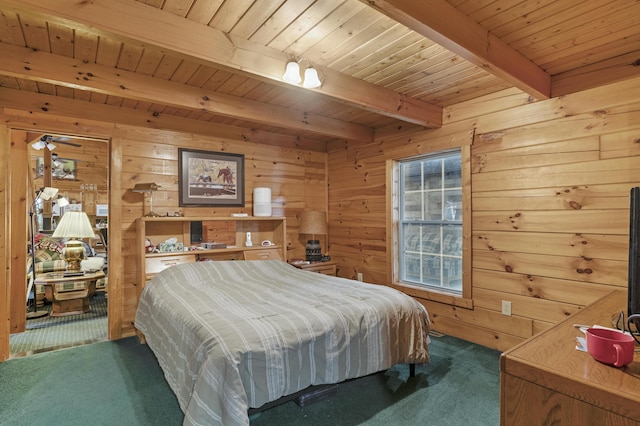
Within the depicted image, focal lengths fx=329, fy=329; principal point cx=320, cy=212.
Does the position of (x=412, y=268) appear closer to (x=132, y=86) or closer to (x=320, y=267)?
(x=320, y=267)

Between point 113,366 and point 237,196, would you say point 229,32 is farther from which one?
point 113,366

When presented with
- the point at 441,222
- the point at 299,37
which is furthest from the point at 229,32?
the point at 441,222

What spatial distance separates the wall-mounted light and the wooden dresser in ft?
6.41

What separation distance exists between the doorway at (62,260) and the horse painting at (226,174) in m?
1.22

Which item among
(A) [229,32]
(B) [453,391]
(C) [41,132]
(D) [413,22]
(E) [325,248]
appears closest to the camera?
(D) [413,22]

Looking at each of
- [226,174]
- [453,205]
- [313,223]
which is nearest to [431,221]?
[453,205]

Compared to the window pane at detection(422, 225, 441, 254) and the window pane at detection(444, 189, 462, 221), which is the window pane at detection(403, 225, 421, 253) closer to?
the window pane at detection(422, 225, 441, 254)

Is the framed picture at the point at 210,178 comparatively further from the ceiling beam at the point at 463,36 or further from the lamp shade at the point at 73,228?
the ceiling beam at the point at 463,36

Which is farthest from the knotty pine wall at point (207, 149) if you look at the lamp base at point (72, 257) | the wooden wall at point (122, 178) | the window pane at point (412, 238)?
the lamp base at point (72, 257)

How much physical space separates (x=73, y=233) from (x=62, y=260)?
1004 mm

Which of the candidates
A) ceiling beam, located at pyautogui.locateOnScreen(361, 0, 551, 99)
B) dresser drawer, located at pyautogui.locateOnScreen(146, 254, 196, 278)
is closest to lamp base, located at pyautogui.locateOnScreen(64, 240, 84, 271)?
A: dresser drawer, located at pyautogui.locateOnScreen(146, 254, 196, 278)

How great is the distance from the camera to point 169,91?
2791 millimetres

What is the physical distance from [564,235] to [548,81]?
48.6 inches

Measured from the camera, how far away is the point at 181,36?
187 cm
